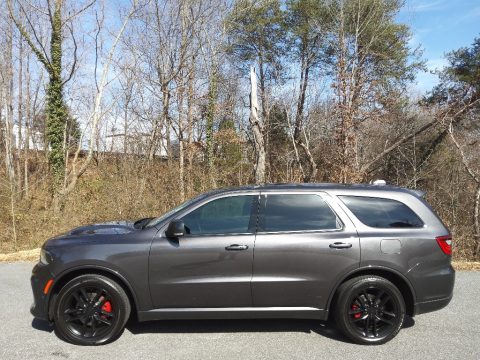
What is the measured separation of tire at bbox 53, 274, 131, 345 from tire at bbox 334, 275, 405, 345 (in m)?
2.24

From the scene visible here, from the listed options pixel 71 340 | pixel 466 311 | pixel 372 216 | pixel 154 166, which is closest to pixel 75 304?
pixel 71 340

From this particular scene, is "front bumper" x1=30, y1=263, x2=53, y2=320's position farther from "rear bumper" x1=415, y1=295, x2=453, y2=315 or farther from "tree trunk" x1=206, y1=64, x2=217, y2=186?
"tree trunk" x1=206, y1=64, x2=217, y2=186

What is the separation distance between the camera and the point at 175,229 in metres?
4.30

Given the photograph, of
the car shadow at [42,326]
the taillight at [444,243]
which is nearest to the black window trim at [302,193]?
the taillight at [444,243]

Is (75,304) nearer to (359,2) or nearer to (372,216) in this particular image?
(372,216)

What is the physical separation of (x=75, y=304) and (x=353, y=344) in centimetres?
289

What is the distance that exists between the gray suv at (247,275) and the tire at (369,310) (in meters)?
0.01

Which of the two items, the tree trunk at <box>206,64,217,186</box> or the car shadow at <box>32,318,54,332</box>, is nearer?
the car shadow at <box>32,318,54,332</box>

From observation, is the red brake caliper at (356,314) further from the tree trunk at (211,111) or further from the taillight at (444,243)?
the tree trunk at (211,111)

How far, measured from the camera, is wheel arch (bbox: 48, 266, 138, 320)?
14.3ft

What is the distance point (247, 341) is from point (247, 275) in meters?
0.68

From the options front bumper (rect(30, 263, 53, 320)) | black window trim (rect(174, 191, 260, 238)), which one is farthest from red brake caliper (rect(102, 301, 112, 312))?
black window trim (rect(174, 191, 260, 238))

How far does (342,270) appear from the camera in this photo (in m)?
4.39

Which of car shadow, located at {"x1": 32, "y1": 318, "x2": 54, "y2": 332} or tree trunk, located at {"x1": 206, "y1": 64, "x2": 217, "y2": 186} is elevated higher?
tree trunk, located at {"x1": 206, "y1": 64, "x2": 217, "y2": 186}
